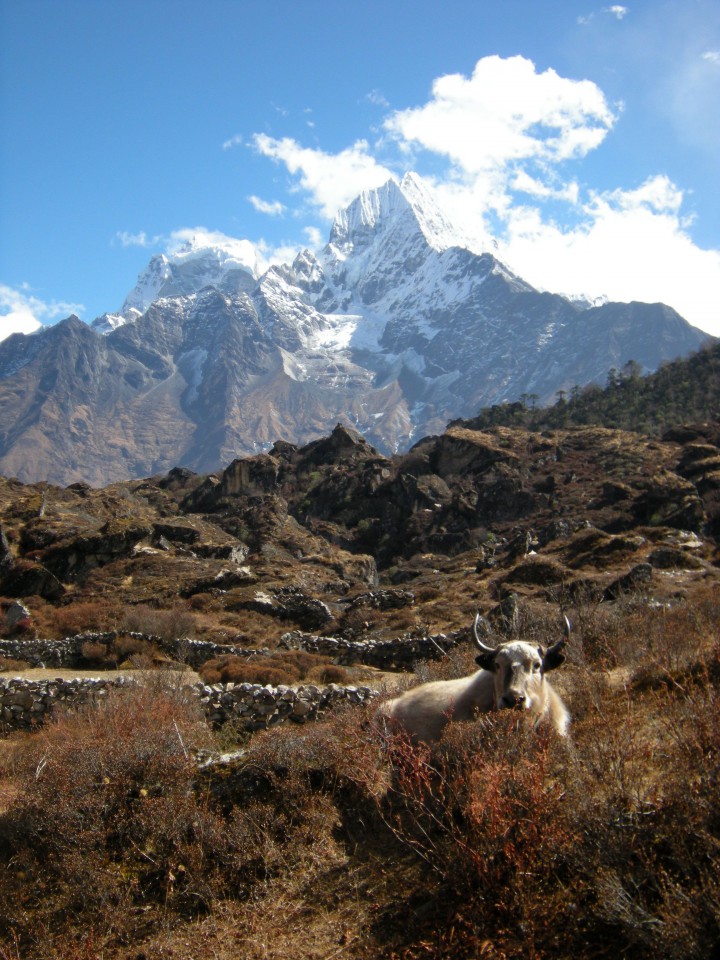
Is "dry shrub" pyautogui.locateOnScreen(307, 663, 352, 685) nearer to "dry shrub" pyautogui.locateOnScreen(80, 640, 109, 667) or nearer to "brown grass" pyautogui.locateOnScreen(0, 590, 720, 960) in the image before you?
"dry shrub" pyautogui.locateOnScreen(80, 640, 109, 667)

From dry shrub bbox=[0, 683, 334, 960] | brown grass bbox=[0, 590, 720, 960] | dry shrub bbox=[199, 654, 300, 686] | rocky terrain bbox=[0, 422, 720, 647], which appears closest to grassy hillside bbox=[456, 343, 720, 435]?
rocky terrain bbox=[0, 422, 720, 647]

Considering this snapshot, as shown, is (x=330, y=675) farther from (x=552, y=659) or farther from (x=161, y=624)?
(x=552, y=659)

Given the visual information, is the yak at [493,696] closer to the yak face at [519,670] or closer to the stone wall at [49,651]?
the yak face at [519,670]

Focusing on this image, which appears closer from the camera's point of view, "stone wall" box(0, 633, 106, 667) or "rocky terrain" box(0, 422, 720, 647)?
"stone wall" box(0, 633, 106, 667)

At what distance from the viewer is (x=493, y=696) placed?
668 cm

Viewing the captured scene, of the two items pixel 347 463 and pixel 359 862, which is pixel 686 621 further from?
pixel 347 463

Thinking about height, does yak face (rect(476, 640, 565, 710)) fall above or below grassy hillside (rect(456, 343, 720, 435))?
below

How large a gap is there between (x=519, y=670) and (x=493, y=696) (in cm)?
50

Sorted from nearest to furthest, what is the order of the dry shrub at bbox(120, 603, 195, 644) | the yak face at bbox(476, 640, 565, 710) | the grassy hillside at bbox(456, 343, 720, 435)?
1. the yak face at bbox(476, 640, 565, 710)
2. the dry shrub at bbox(120, 603, 195, 644)
3. the grassy hillside at bbox(456, 343, 720, 435)

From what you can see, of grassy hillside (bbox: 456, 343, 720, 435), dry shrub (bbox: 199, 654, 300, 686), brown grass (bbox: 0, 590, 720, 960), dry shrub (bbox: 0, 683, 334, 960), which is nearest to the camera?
brown grass (bbox: 0, 590, 720, 960)

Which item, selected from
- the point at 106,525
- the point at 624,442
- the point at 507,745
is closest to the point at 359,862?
the point at 507,745

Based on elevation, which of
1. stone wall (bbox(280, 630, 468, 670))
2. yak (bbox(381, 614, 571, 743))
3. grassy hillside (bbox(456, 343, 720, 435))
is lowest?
stone wall (bbox(280, 630, 468, 670))

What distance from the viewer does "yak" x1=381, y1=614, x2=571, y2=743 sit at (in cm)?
618

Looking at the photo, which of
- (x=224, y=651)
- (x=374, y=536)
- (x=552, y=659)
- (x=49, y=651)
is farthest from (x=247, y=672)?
(x=374, y=536)
